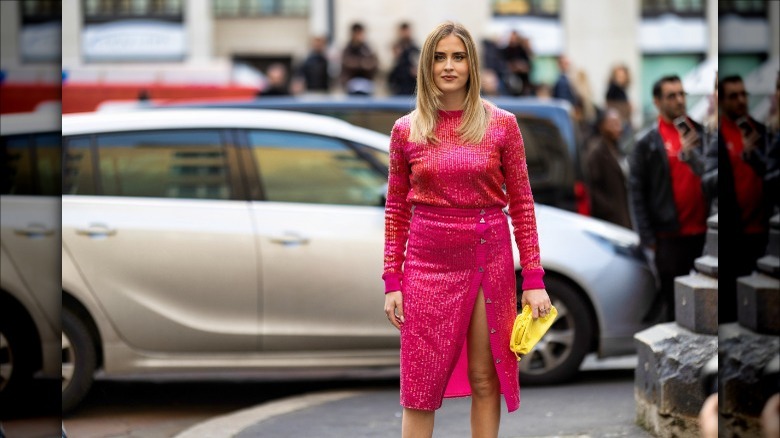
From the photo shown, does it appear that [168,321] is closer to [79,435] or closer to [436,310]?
[79,435]

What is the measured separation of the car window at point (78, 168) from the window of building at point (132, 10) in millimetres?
24497

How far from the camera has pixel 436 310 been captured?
465cm

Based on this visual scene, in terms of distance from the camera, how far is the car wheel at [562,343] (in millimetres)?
7660

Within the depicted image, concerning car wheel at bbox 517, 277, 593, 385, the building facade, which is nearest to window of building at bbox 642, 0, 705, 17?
the building facade

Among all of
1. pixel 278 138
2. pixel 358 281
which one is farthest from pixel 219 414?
pixel 278 138

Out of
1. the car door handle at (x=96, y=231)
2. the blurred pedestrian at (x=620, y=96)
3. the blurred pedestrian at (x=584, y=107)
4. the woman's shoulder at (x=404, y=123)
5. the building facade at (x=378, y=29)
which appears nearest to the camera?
the woman's shoulder at (x=404, y=123)

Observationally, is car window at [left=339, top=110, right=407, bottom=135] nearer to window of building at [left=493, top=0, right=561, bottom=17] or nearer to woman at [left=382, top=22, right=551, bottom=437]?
woman at [left=382, top=22, right=551, bottom=437]

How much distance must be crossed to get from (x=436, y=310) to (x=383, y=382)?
11.8 ft

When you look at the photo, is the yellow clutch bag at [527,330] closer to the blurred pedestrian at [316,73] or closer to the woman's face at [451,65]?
the woman's face at [451,65]

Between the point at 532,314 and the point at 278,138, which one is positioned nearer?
the point at 532,314

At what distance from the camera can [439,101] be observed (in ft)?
15.2

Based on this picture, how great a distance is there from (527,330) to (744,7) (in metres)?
1.34

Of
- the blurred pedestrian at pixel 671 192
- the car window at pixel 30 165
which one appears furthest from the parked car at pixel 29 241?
the blurred pedestrian at pixel 671 192

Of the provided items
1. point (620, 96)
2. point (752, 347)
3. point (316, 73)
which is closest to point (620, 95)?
point (620, 96)
